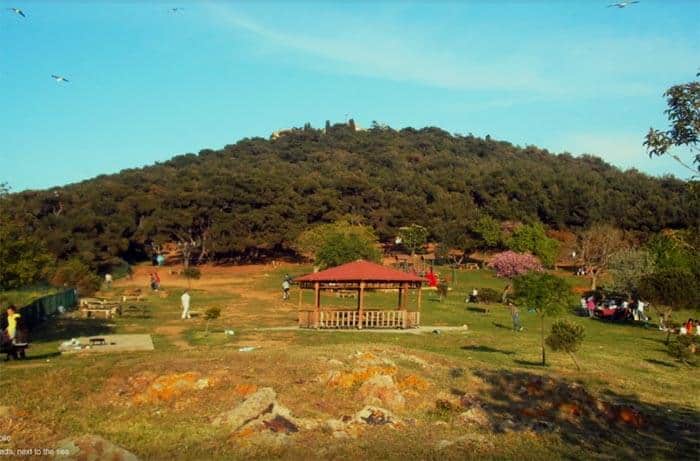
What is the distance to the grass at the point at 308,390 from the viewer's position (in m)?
10.4

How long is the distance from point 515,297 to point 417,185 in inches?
2588

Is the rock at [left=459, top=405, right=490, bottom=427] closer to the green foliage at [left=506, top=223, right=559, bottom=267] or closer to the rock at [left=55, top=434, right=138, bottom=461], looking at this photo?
the rock at [left=55, top=434, right=138, bottom=461]

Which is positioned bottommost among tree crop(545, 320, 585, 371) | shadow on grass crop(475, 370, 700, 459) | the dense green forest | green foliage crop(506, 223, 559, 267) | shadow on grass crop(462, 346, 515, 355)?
shadow on grass crop(462, 346, 515, 355)

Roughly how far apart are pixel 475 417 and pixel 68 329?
17.6m

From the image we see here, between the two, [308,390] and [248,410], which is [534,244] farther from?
[248,410]

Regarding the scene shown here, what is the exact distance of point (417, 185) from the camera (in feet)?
285

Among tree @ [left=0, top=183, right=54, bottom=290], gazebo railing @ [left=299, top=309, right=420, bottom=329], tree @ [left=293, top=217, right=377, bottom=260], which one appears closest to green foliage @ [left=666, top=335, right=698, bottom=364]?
gazebo railing @ [left=299, top=309, right=420, bottom=329]

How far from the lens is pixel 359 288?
27781 mm

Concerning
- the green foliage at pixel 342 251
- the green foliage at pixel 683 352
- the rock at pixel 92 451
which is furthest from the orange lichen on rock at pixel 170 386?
the green foliage at pixel 342 251

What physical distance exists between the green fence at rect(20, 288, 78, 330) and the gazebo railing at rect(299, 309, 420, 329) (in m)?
10.2

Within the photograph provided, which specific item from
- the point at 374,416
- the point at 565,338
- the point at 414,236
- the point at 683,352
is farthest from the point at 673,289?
the point at 414,236

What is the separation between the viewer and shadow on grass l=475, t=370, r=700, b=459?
11.1m

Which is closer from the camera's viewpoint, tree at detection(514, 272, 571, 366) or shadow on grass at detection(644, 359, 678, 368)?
tree at detection(514, 272, 571, 366)

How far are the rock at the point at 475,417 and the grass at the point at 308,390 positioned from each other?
23cm
